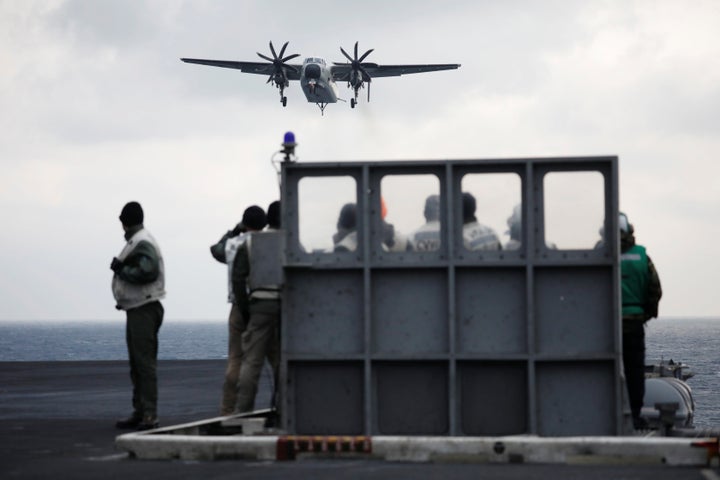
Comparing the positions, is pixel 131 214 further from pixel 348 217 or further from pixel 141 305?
pixel 348 217

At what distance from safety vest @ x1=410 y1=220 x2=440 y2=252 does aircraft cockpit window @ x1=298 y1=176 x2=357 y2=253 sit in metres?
0.48

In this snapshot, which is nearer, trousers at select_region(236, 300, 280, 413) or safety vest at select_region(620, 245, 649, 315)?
trousers at select_region(236, 300, 280, 413)

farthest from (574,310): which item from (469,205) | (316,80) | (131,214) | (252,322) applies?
(316,80)

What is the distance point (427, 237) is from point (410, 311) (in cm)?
59

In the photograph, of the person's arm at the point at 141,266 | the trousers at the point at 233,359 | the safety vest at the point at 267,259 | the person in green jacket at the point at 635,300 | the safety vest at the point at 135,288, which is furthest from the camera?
the trousers at the point at 233,359

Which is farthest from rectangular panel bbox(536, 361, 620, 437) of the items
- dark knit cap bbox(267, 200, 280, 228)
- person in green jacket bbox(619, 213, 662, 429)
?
dark knit cap bbox(267, 200, 280, 228)

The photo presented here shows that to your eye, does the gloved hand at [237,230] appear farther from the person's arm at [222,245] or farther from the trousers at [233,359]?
the trousers at [233,359]

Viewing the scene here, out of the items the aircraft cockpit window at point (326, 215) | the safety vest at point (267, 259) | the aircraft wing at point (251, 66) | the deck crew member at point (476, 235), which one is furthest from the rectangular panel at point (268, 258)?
the aircraft wing at point (251, 66)

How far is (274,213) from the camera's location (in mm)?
10445

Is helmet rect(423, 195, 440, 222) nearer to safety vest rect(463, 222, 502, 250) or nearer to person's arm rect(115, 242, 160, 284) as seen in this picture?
safety vest rect(463, 222, 502, 250)

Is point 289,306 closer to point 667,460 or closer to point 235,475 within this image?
point 235,475

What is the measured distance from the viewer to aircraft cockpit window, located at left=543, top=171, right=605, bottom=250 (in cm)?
838

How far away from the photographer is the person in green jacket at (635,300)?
997cm

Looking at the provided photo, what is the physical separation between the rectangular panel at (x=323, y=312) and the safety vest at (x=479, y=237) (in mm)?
890
